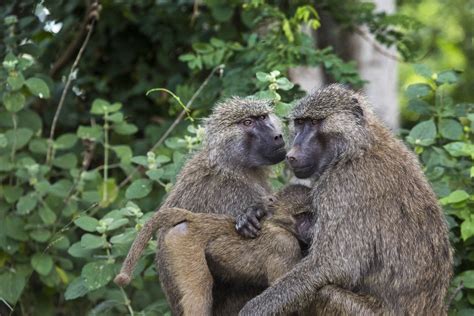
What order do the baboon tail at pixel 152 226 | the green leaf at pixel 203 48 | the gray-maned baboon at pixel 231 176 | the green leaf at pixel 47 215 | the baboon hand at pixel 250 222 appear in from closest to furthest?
the baboon tail at pixel 152 226, the baboon hand at pixel 250 222, the gray-maned baboon at pixel 231 176, the green leaf at pixel 47 215, the green leaf at pixel 203 48

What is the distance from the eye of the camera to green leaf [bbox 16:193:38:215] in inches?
265

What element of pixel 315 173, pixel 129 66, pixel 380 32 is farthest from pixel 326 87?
pixel 129 66

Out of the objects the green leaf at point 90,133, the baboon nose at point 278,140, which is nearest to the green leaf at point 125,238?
the baboon nose at point 278,140

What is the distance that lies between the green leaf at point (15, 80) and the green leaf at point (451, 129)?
268 centimetres

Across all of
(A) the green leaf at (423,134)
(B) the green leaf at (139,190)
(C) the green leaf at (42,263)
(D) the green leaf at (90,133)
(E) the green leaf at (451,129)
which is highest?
(B) the green leaf at (139,190)

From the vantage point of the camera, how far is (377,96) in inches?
428

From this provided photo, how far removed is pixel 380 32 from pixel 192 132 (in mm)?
2276

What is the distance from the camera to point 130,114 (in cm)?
882

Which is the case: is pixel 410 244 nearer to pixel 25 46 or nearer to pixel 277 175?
pixel 277 175

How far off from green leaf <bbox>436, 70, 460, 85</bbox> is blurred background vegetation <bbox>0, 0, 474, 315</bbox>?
10 millimetres

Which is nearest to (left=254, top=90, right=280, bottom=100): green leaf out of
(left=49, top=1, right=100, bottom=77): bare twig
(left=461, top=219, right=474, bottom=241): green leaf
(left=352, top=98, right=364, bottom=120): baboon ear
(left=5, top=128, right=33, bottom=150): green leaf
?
(left=352, top=98, right=364, bottom=120): baboon ear

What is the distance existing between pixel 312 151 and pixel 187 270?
35.4 inches

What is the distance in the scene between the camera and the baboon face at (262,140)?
5965mm

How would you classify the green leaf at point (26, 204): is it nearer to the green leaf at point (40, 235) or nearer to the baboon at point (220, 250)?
the green leaf at point (40, 235)
